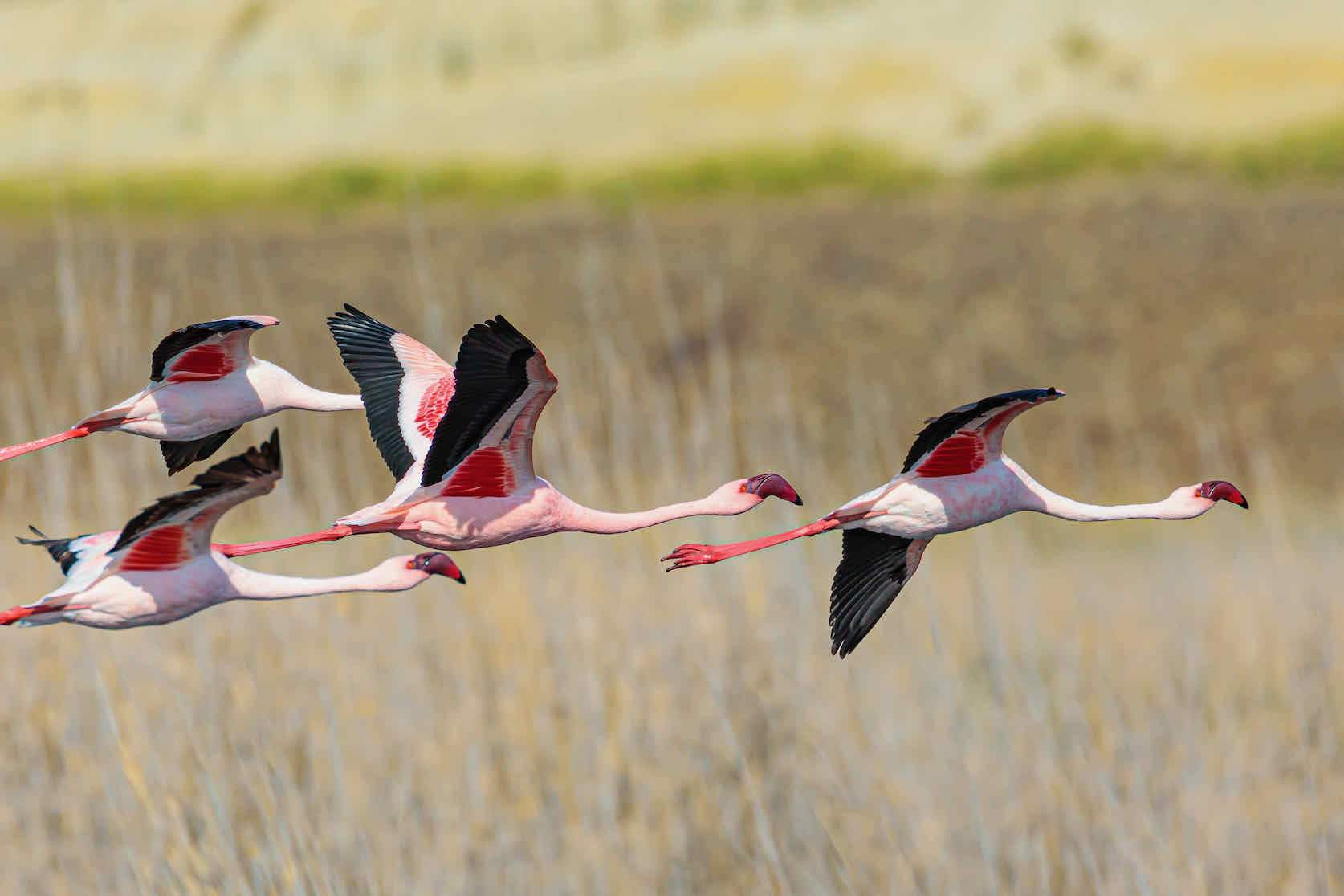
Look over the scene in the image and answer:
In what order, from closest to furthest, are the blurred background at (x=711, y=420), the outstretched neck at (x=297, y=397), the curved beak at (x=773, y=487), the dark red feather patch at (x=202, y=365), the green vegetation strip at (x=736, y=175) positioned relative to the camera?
the curved beak at (x=773, y=487)
the outstretched neck at (x=297, y=397)
the dark red feather patch at (x=202, y=365)
the blurred background at (x=711, y=420)
the green vegetation strip at (x=736, y=175)

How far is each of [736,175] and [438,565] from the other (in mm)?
30273

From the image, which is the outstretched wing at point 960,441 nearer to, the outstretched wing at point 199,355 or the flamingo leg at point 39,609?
the outstretched wing at point 199,355

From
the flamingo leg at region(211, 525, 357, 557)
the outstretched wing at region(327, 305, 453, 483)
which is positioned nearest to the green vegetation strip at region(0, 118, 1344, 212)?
the outstretched wing at region(327, 305, 453, 483)

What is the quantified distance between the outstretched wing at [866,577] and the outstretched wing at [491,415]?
77 centimetres

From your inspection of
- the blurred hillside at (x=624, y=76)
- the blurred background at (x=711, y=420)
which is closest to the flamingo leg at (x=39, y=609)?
the blurred background at (x=711, y=420)

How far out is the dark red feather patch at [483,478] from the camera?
2.25 metres

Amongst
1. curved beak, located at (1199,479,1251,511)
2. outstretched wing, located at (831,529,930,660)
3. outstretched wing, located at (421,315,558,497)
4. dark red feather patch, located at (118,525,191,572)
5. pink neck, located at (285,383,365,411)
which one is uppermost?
pink neck, located at (285,383,365,411)

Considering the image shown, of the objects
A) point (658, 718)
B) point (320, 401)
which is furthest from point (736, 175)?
point (320, 401)

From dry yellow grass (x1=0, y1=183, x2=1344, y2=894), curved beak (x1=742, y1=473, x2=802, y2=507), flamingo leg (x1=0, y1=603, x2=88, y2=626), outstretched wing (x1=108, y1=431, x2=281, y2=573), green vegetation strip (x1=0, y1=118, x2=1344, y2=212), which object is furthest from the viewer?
green vegetation strip (x1=0, y1=118, x2=1344, y2=212)

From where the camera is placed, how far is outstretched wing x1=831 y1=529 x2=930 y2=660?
9.32ft

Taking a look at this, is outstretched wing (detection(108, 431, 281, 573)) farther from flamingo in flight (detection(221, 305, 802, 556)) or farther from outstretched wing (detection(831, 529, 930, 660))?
outstretched wing (detection(831, 529, 930, 660))

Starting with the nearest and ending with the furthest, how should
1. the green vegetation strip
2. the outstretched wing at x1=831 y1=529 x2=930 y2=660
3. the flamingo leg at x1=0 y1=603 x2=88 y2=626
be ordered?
the flamingo leg at x1=0 y1=603 x2=88 y2=626 → the outstretched wing at x1=831 y1=529 x2=930 y2=660 → the green vegetation strip

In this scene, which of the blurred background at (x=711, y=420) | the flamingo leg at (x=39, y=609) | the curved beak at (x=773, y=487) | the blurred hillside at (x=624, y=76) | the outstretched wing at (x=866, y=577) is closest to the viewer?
the curved beak at (x=773, y=487)

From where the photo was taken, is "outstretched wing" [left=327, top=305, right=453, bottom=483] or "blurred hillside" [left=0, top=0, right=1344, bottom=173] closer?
"outstretched wing" [left=327, top=305, right=453, bottom=483]
